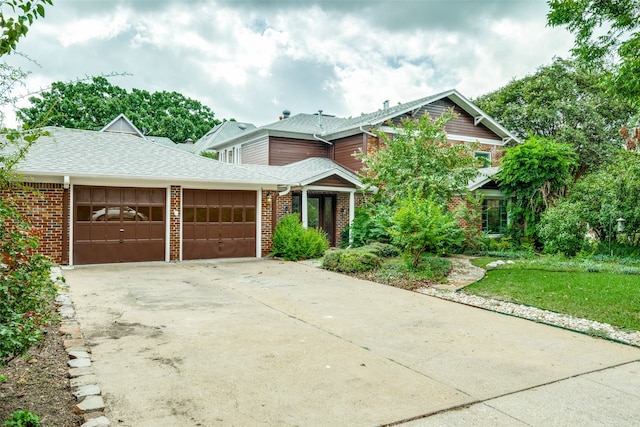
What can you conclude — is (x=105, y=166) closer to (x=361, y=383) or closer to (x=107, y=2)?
(x=107, y=2)

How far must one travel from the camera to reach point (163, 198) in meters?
12.8

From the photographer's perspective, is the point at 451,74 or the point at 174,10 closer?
the point at 174,10

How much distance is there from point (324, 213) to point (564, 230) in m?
8.03

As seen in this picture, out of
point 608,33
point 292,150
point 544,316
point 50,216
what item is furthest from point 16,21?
point 292,150

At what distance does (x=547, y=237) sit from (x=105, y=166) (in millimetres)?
13141

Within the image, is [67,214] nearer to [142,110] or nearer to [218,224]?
[218,224]

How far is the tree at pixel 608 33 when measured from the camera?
616 centimetres

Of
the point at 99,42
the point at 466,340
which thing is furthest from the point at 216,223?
the point at 99,42

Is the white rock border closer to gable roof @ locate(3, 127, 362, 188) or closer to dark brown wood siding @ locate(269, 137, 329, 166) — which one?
gable roof @ locate(3, 127, 362, 188)

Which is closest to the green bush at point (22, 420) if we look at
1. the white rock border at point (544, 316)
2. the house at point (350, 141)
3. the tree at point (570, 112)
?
the white rock border at point (544, 316)

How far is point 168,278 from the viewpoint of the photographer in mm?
9984

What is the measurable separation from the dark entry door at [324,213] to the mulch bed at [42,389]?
1253 centimetres

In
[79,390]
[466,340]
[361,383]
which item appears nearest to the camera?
[79,390]

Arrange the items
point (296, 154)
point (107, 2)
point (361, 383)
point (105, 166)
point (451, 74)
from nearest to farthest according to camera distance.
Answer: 1. point (361, 383)
2. point (107, 2)
3. point (105, 166)
4. point (296, 154)
5. point (451, 74)
